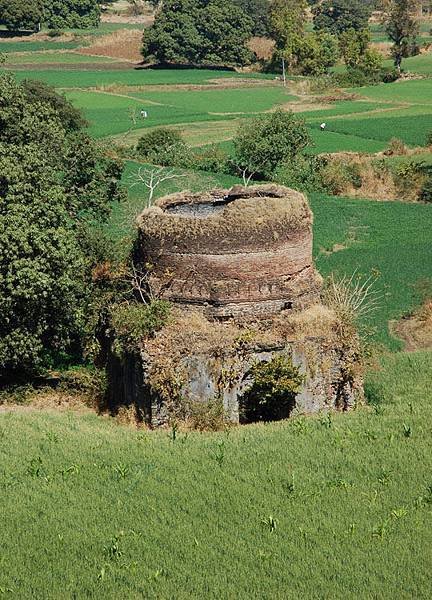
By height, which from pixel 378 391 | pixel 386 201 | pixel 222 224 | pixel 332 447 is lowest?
pixel 386 201

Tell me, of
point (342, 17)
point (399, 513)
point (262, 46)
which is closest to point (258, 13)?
point (262, 46)

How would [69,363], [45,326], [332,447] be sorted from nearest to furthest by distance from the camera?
Result: [332,447], [45,326], [69,363]

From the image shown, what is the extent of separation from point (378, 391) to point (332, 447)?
648 cm

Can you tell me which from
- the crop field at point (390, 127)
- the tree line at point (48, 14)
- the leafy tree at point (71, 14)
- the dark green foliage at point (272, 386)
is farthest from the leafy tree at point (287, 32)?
the dark green foliage at point (272, 386)

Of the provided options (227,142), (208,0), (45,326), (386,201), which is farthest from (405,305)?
(208,0)

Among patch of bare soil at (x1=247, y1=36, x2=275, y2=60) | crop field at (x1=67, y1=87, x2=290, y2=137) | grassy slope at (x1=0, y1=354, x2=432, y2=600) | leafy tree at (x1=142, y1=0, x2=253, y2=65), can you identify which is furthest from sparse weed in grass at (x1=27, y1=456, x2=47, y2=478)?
patch of bare soil at (x1=247, y1=36, x2=275, y2=60)

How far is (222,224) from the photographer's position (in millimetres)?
22516

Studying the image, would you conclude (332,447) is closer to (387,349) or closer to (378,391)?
(378,391)

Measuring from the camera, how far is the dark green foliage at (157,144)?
55594 millimetres

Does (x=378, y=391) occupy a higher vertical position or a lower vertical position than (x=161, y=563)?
lower

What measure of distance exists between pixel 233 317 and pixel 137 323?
2.25m

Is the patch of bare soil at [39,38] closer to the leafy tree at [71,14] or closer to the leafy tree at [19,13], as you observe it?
the leafy tree at [19,13]

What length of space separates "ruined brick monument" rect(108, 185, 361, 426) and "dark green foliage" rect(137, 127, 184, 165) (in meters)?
32.4

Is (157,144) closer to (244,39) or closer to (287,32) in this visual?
(287,32)
